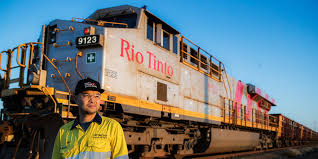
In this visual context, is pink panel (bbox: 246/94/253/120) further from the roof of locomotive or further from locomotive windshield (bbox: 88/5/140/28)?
locomotive windshield (bbox: 88/5/140/28)

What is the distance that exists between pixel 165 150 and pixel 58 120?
3821 mm

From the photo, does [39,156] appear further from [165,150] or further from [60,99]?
[165,150]

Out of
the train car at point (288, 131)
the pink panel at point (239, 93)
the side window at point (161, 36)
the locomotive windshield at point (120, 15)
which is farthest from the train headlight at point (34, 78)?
the train car at point (288, 131)

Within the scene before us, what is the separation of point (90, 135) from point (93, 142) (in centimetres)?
8

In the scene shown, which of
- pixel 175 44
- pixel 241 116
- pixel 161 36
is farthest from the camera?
pixel 241 116

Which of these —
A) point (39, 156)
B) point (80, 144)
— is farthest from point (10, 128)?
point (80, 144)

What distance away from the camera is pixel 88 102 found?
2.41 meters

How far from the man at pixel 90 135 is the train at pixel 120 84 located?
296 centimetres

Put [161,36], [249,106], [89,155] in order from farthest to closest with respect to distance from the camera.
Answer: [249,106], [161,36], [89,155]

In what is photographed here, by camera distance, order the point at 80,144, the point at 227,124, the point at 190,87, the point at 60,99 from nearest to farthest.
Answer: the point at 80,144, the point at 60,99, the point at 190,87, the point at 227,124

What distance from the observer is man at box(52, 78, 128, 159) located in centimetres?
221

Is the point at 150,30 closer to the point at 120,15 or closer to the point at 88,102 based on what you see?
the point at 120,15

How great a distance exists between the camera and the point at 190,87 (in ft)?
30.2

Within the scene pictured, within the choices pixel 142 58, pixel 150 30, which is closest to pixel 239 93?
pixel 150 30
